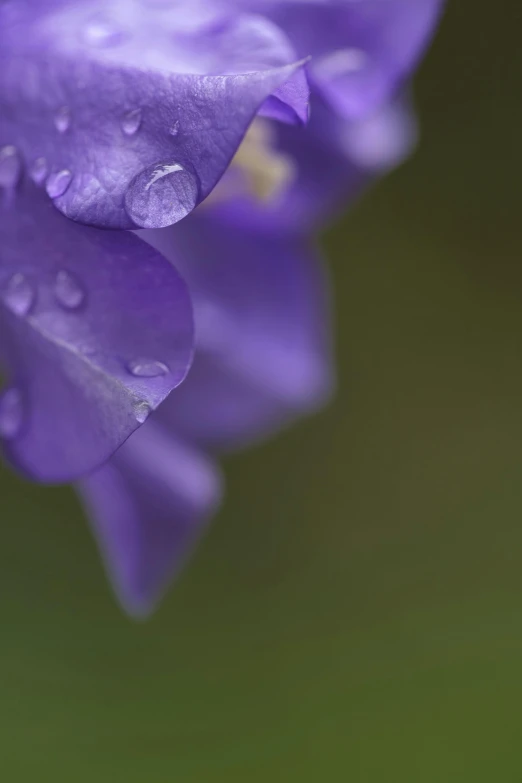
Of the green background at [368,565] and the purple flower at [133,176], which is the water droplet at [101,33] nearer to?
the purple flower at [133,176]

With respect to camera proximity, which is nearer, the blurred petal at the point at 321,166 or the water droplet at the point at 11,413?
the water droplet at the point at 11,413

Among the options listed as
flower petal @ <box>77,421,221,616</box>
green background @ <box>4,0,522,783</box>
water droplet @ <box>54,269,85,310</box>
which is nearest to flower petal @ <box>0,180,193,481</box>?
water droplet @ <box>54,269,85,310</box>

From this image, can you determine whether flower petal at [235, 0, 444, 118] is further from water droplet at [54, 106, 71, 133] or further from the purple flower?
water droplet at [54, 106, 71, 133]

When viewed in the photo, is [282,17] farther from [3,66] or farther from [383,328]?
[383,328]

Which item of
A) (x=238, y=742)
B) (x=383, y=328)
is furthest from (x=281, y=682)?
(x=383, y=328)

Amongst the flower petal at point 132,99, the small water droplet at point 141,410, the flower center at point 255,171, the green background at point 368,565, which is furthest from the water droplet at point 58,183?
the green background at point 368,565

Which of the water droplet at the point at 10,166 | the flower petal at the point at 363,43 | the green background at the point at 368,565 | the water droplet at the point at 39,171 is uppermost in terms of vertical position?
the flower petal at the point at 363,43
